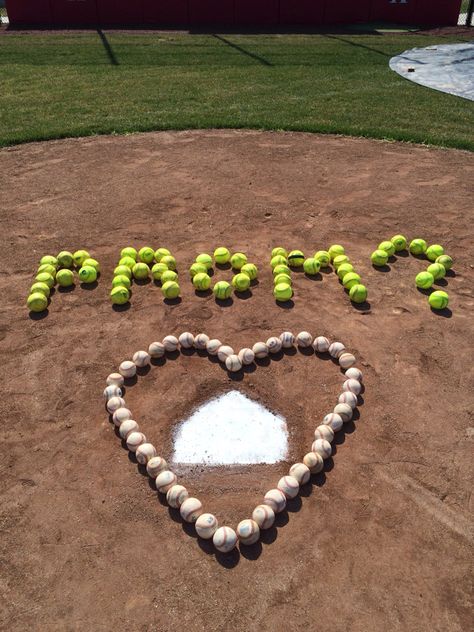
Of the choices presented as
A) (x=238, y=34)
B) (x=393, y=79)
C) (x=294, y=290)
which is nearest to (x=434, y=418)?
(x=294, y=290)

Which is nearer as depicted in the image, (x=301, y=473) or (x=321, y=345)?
(x=301, y=473)

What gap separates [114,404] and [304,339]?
2453 millimetres

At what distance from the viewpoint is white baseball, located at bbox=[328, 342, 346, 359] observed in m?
6.31

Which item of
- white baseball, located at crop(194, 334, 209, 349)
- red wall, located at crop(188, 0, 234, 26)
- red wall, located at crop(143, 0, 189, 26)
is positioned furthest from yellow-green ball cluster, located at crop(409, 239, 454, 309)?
red wall, located at crop(143, 0, 189, 26)

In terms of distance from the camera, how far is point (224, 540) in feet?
14.1

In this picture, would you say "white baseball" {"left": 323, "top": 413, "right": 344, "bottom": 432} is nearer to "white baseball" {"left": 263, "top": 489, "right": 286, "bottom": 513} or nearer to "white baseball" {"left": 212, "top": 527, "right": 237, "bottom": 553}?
"white baseball" {"left": 263, "top": 489, "right": 286, "bottom": 513}

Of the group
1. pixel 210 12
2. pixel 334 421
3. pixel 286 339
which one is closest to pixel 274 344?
pixel 286 339

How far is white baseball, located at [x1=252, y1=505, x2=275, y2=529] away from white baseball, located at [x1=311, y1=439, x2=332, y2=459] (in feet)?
2.71

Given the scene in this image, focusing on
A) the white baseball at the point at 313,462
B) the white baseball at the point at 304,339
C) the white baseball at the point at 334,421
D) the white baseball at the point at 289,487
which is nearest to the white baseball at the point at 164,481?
the white baseball at the point at 289,487

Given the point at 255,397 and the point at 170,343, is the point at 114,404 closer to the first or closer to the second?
the point at 170,343

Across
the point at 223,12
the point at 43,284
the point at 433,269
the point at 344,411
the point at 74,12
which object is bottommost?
the point at 344,411

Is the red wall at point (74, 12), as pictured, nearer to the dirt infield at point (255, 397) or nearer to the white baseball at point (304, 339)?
the dirt infield at point (255, 397)

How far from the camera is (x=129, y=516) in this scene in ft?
15.1

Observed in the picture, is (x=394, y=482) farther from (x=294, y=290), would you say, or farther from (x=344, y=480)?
(x=294, y=290)
